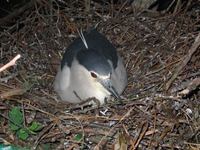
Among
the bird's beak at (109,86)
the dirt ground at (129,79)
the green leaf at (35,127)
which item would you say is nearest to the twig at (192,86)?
the dirt ground at (129,79)

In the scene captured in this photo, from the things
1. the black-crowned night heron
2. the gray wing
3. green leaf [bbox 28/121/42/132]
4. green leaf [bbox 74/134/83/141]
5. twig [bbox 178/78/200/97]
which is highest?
the gray wing

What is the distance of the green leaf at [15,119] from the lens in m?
2.95

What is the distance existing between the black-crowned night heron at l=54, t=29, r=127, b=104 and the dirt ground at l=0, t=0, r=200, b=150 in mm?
121

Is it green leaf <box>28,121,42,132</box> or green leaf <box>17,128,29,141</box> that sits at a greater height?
green leaf <box>28,121,42,132</box>

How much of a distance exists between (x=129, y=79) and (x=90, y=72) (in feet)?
1.71

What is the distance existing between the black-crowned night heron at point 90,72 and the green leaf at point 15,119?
2.64 ft

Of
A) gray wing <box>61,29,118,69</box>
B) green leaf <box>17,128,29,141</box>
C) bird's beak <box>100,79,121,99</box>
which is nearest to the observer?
green leaf <box>17,128,29,141</box>

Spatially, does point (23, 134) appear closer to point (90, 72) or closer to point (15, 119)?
point (15, 119)

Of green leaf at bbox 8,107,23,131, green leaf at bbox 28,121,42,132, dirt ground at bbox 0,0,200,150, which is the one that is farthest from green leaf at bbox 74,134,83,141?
green leaf at bbox 8,107,23,131

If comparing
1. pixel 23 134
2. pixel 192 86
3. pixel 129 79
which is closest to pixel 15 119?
pixel 23 134

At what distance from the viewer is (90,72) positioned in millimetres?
3686

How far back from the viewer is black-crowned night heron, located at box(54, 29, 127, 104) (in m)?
3.64

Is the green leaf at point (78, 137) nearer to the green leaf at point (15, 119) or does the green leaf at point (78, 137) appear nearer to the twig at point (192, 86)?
the green leaf at point (15, 119)

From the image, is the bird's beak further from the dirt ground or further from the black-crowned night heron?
the dirt ground
